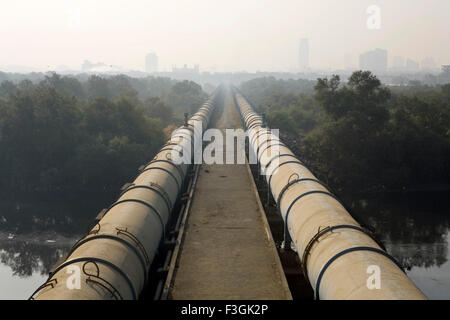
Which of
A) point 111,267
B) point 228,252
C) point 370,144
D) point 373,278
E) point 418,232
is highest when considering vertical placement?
point 373,278

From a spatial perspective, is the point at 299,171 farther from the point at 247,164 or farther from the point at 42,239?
the point at 42,239

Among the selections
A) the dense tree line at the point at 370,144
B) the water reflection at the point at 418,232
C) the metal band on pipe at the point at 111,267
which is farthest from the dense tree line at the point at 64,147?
the metal band on pipe at the point at 111,267

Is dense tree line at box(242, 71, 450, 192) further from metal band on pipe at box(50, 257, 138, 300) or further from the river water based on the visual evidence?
metal band on pipe at box(50, 257, 138, 300)

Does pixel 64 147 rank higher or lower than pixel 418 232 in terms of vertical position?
higher

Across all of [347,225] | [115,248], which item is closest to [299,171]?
[347,225]

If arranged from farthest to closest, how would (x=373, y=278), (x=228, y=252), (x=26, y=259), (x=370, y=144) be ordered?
(x=370, y=144), (x=26, y=259), (x=228, y=252), (x=373, y=278)

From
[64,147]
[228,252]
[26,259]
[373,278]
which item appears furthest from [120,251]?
[64,147]

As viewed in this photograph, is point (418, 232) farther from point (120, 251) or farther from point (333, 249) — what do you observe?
point (120, 251)
